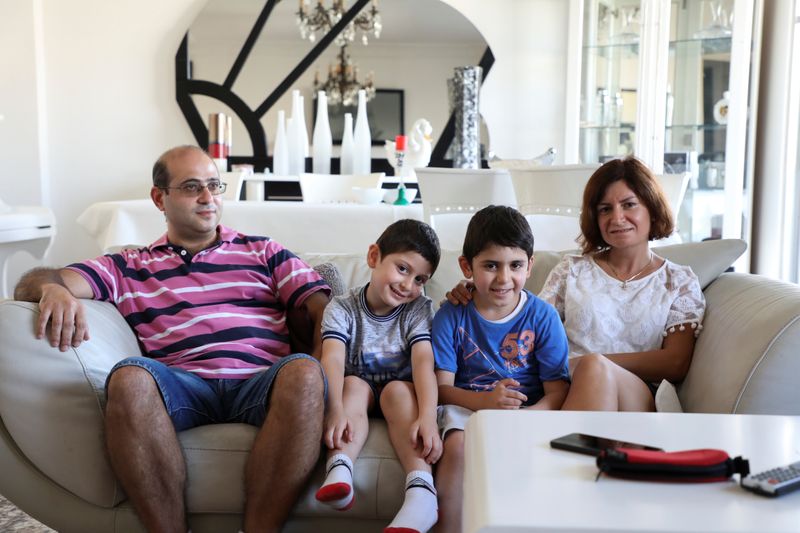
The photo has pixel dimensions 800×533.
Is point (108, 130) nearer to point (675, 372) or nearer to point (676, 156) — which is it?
point (676, 156)

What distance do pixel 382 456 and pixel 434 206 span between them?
1.51 metres

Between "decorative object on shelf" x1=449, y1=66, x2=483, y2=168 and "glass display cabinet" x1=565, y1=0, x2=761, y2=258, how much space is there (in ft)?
4.20

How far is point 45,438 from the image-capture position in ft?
5.35

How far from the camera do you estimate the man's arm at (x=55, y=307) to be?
166cm

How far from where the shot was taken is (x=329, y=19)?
5.56m

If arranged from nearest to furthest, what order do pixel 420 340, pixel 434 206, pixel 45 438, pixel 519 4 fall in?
pixel 45 438
pixel 420 340
pixel 434 206
pixel 519 4

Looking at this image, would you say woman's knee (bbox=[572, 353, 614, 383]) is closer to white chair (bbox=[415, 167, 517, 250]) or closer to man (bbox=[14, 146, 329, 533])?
man (bbox=[14, 146, 329, 533])

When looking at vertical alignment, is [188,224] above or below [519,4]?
below

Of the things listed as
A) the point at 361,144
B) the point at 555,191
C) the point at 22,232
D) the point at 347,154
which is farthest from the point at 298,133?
the point at 555,191

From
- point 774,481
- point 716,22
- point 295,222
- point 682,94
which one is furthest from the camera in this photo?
point 682,94

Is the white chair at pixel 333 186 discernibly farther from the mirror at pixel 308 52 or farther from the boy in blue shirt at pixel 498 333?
the boy in blue shirt at pixel 498 333

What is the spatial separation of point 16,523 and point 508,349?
1344mm

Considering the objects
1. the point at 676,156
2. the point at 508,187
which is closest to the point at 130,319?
the point at 508,187

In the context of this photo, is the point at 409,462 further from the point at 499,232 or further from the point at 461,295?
the point at 499,232
